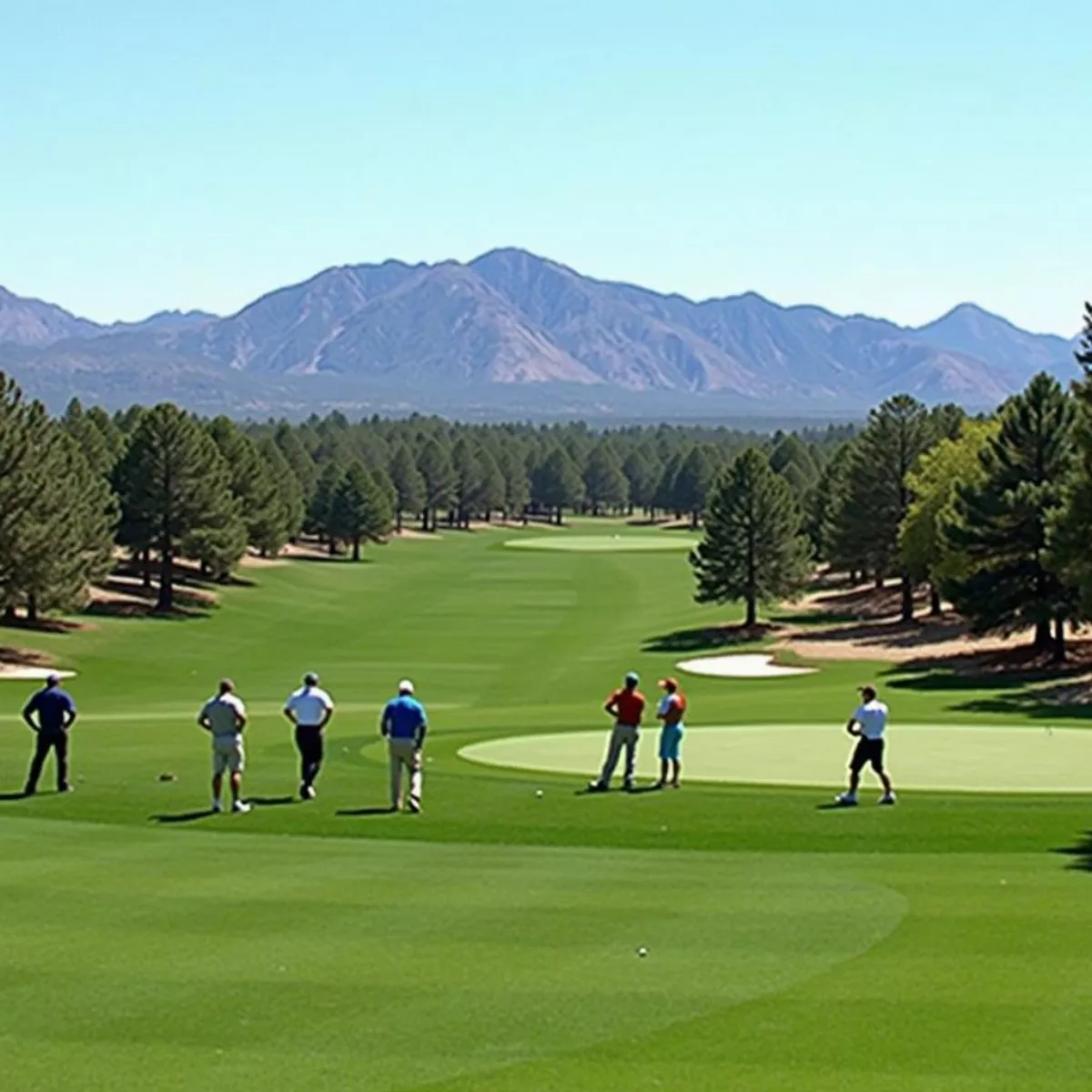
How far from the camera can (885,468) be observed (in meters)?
80.7

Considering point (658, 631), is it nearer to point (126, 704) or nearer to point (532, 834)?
point (126, 704)

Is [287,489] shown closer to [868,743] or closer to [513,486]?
[513,486]

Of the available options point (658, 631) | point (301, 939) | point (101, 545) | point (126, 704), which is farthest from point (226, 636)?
point (301, 939)

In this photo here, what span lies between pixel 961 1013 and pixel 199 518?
74123mm

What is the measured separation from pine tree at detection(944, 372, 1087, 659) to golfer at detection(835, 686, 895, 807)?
31.2 meters

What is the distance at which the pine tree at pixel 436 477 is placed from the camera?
574 ft

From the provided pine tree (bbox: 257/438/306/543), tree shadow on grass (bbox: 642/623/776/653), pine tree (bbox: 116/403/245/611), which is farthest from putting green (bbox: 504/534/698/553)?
tree shadow on grass (bbox: 642/623/776/653)

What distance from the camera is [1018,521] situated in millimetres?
55469

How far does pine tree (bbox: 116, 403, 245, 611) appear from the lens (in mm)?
82438

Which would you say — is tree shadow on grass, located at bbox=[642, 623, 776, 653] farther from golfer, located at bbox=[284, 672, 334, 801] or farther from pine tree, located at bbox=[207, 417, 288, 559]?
golfer, located at bbox=[284, 672, 334, 801]

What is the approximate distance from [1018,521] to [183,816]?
38.1 metres

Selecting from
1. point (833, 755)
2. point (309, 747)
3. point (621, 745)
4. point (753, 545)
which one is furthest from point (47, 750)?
point (753, 545)

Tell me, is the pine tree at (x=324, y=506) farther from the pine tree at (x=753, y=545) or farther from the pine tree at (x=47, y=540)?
the pine tree at (x=47, y=540)

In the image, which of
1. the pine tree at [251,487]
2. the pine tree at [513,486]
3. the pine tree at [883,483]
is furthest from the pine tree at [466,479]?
the pine tree at [883,483]
